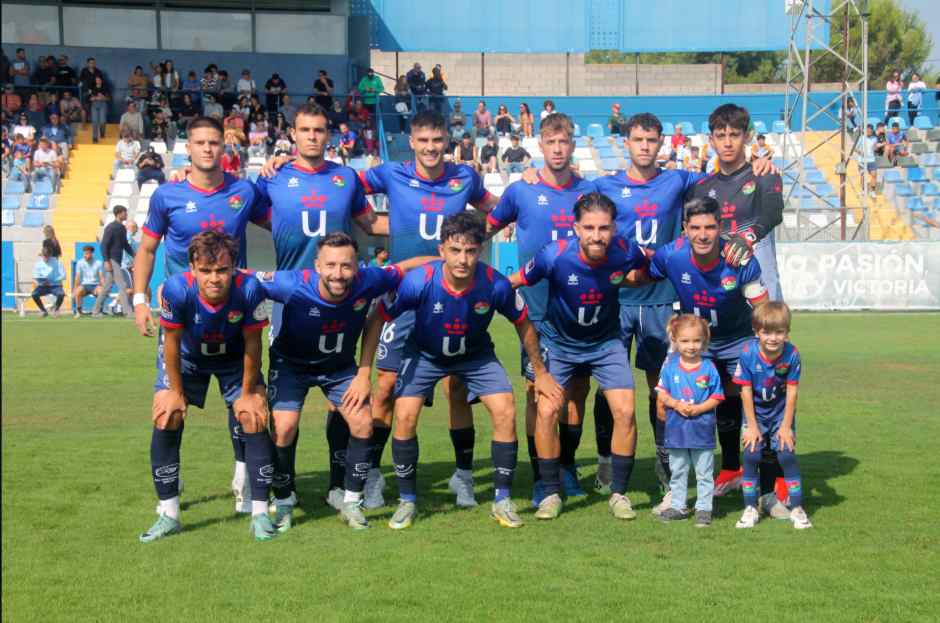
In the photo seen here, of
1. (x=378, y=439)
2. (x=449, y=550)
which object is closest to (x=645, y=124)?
(x=378, y=439)

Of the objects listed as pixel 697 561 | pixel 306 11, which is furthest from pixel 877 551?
pixel 306 11

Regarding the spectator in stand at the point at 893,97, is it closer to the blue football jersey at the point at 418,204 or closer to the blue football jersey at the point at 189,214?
the blue football jersey at the point at 418,204

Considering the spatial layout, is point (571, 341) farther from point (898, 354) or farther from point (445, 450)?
point (898, 354)

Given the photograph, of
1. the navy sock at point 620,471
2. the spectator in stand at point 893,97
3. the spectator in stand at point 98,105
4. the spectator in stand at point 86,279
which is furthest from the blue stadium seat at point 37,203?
the spectator in stand at point 893,97

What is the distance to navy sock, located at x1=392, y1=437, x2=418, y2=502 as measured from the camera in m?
6.73

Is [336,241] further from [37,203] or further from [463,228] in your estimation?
[37,203]

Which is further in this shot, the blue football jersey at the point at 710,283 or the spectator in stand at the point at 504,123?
the spectator in stand at the point at 504,123

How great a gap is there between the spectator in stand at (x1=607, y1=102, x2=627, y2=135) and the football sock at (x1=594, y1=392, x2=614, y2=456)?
2708 cm

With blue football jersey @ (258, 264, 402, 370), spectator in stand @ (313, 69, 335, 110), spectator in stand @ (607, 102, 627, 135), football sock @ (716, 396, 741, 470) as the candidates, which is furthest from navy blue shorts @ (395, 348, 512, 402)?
spectator in stand @ (607, 102, 627, 135)

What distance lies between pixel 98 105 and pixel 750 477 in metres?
26.8

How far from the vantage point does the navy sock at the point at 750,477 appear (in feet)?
22.0

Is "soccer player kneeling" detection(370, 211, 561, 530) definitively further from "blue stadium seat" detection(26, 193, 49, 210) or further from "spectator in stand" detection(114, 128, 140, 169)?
"spectator in stand" detection(114, 128, 140, 169)

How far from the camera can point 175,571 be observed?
18.1 feet

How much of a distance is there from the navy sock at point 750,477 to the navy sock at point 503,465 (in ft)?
4.70
